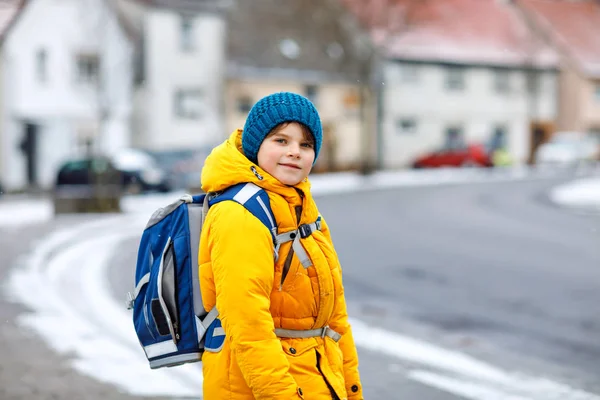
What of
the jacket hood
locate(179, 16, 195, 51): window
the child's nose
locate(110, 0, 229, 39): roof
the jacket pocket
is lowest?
the jacket pocket

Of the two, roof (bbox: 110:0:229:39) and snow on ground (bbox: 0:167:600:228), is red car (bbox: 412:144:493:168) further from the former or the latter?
roof (bbox: 110:0:229:39)

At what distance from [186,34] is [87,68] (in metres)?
5.39

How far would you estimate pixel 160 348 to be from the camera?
2938mm

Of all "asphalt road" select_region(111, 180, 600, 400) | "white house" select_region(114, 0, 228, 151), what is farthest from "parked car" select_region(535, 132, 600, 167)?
"asphalt road" select_region(111, 180, 600, 400)

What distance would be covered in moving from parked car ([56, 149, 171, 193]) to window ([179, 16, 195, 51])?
12.0m

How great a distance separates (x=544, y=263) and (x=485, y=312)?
367 centimetres

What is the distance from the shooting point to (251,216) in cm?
262

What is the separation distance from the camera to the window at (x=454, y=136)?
170ft

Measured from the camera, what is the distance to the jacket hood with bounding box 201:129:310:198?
2.71 metres

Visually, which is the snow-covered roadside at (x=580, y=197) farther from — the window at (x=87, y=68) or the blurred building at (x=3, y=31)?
the blurred building at (x=3, y=31)

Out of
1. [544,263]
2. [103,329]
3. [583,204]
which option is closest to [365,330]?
[103,329]

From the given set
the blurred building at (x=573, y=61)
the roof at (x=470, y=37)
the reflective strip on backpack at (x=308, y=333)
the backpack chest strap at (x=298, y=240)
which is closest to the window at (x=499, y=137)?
the roof at (x=470, y=37)

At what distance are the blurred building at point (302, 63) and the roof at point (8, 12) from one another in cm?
968

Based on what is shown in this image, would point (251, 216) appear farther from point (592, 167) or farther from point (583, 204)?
point (592, 167)
